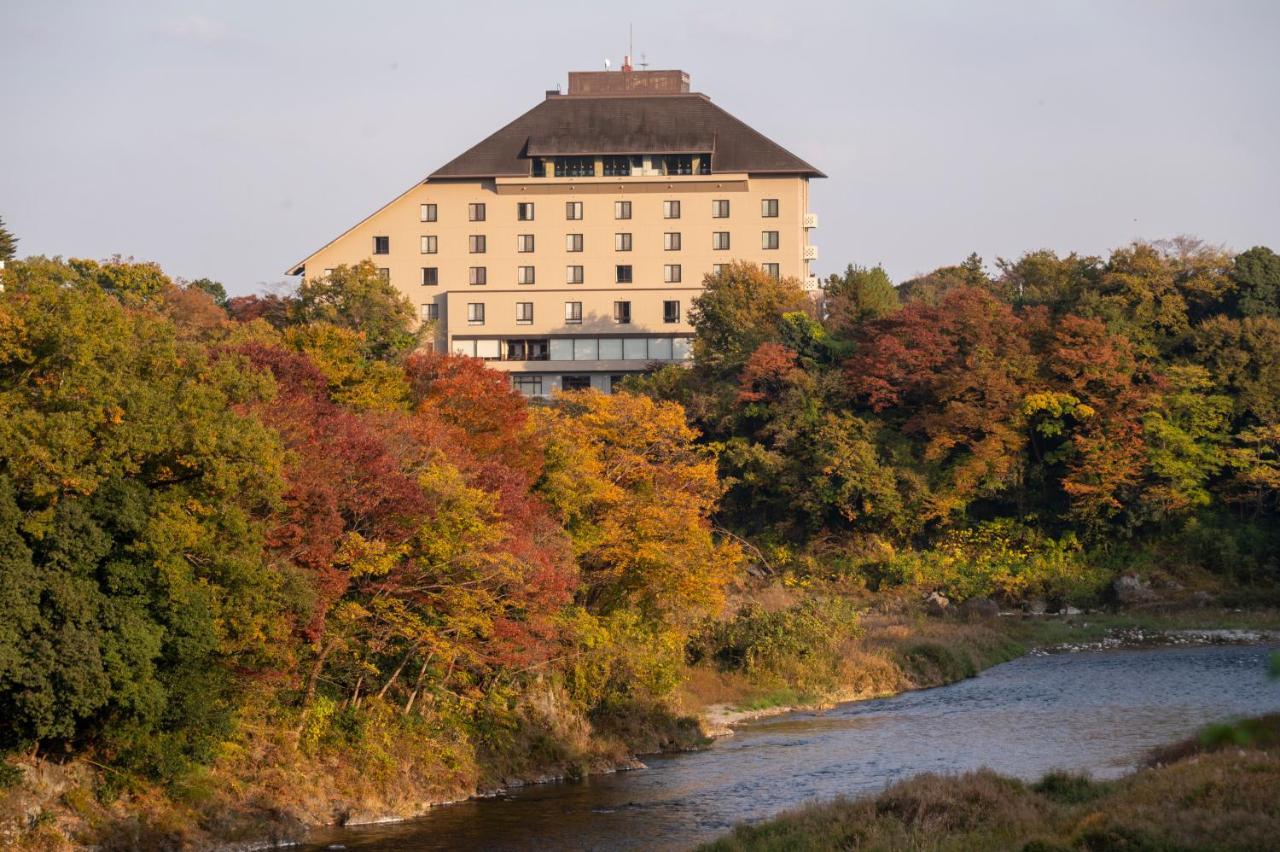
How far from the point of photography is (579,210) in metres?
98.3

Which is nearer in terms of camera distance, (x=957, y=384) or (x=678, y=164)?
(x=957, y=384)

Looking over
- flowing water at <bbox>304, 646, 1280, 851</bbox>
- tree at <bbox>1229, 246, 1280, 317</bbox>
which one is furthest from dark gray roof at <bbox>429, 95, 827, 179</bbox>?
flowing water at <bbox>304, 646, 1280, 851</bbox>

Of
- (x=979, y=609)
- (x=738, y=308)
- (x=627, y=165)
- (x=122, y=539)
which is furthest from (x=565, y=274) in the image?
(x=122, y=539)

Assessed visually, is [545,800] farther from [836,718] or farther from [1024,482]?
[1024,482]

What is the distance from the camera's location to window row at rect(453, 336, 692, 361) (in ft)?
317

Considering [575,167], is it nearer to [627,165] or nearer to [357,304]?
[627,165]

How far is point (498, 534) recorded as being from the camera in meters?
34.5

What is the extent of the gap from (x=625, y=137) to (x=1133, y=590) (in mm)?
47325

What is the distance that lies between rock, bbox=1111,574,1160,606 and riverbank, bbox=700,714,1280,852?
38.7 m

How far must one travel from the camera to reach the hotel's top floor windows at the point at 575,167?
322 ft

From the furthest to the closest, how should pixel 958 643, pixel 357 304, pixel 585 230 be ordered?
pixel 585 230 < pixel 357 304 < pixel 958 643

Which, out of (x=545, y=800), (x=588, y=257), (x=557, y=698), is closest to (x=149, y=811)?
(x=545, y=800)

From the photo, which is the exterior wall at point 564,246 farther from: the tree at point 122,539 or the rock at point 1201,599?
the tree at point 122,539

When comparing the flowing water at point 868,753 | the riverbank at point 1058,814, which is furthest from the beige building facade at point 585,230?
the riverbank at point 1058,814
